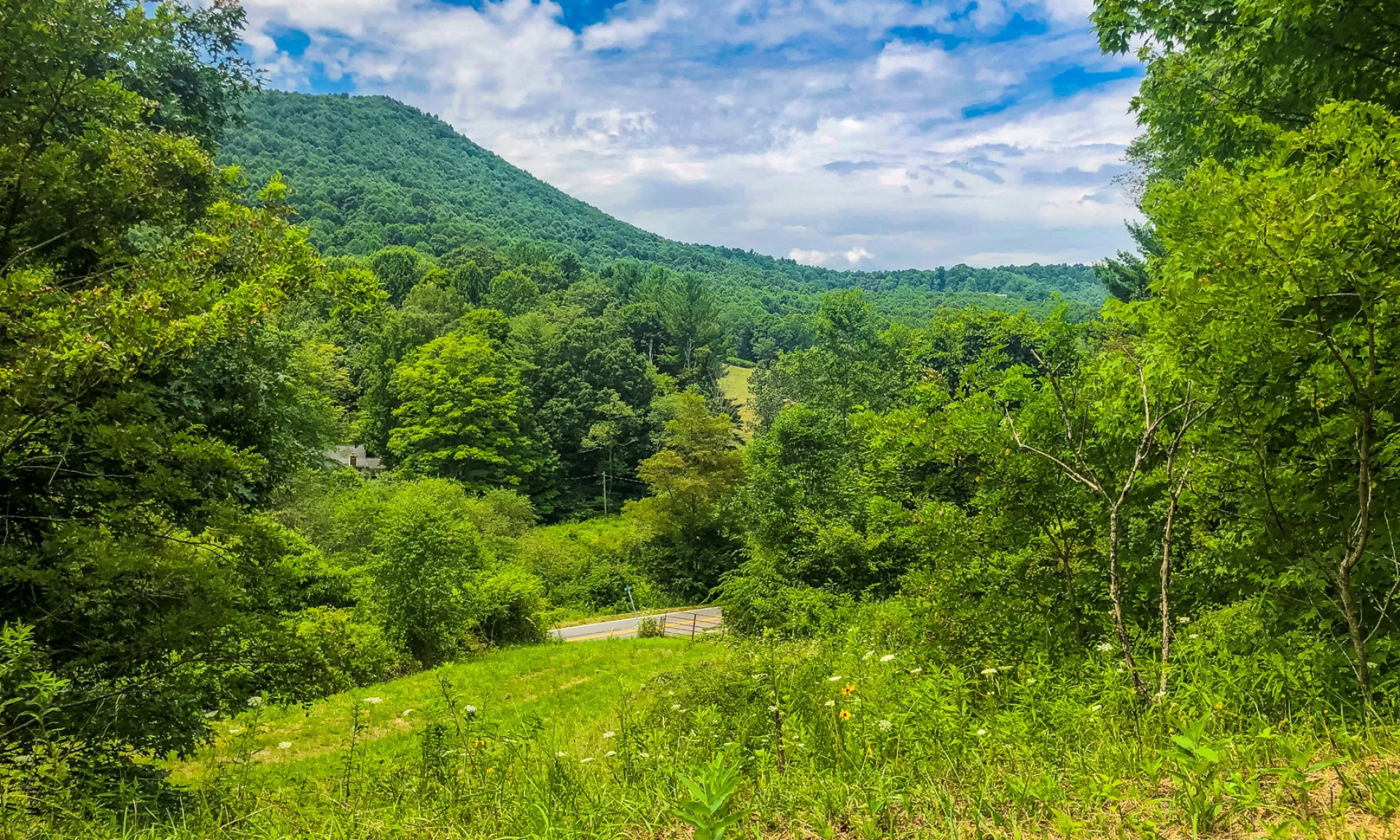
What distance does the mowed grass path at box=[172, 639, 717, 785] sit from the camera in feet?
17.2

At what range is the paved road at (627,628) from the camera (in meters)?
22.3

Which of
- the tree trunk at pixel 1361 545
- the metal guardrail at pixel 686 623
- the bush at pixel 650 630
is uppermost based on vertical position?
the tree trunk at pixel 1361 545

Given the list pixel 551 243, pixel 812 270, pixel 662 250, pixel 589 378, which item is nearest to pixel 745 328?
pixel 551 243

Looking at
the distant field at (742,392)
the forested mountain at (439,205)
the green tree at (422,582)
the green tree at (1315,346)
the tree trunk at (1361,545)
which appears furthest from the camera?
the forested mountain at (439,205)

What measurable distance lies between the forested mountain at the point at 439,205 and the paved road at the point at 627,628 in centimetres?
7514

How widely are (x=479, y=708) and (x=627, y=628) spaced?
15382 mm

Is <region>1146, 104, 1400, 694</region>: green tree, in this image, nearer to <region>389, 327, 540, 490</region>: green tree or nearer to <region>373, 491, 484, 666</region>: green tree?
<region>373, 491, 484, 666</region>: green tree

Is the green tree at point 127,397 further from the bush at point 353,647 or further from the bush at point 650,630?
the bush at point 650,630

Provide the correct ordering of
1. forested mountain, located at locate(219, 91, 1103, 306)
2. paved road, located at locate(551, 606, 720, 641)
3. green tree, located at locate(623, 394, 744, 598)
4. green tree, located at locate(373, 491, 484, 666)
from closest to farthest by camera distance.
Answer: green tree, located at locate(373, 491, 484, 666) → paved road, located at locate(551, 606, 720, 641) → green tree, located at locate(623, 394, 744, 598) → forested mountain, located at locate(219, 91, 1103, 306)

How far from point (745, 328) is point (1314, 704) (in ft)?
334

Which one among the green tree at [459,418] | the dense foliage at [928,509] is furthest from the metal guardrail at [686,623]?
the green tree at [459,418]

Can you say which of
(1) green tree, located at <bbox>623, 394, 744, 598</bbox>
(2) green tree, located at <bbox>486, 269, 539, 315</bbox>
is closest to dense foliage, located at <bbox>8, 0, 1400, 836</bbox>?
(1) green tree, located at <bbox>623, 394, 744, 598</bbox>

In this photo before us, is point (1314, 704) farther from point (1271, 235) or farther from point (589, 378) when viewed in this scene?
point (589, 378)

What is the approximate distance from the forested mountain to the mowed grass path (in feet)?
270
